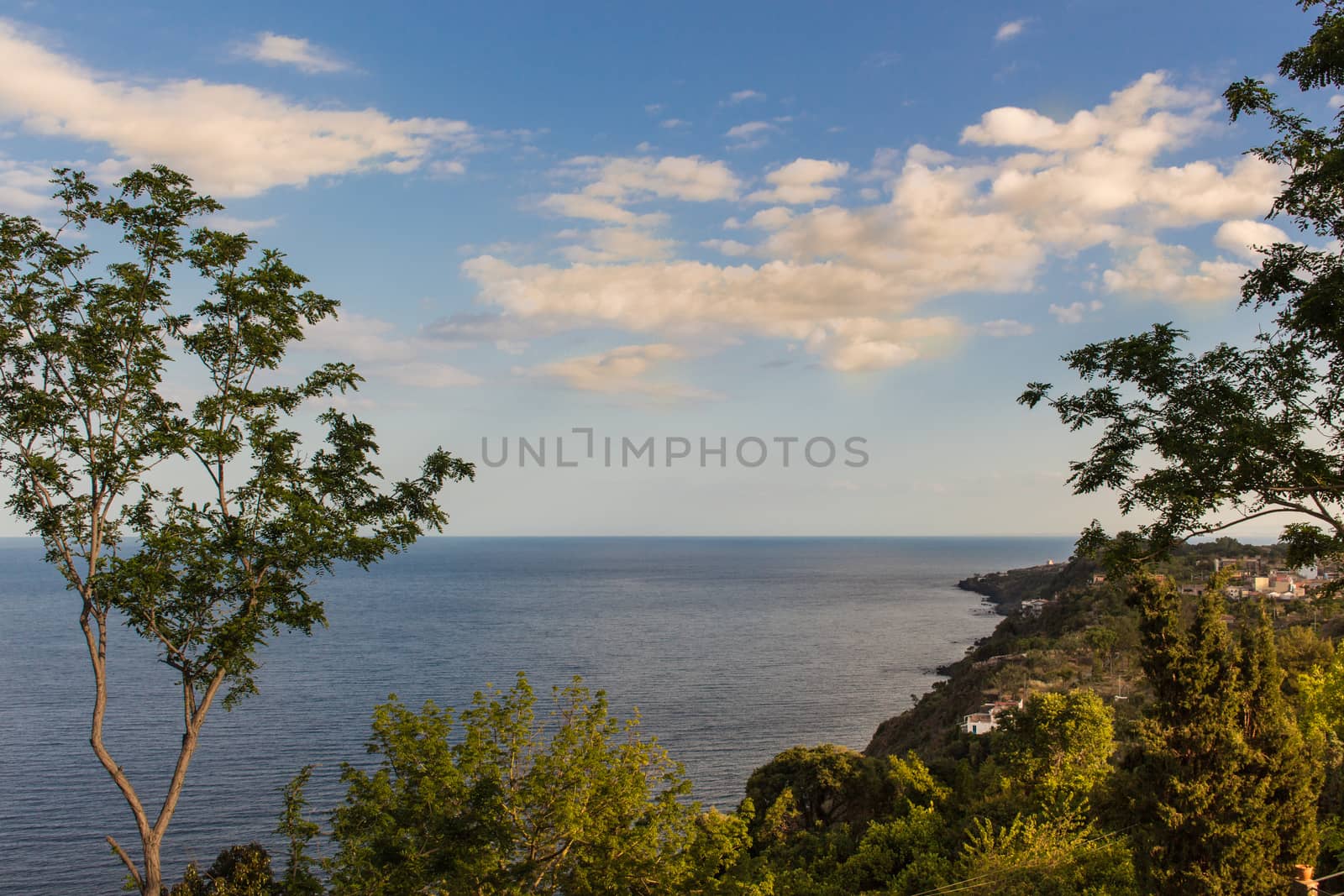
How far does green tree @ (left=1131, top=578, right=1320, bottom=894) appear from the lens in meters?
17.0

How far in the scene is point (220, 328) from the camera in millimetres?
13344

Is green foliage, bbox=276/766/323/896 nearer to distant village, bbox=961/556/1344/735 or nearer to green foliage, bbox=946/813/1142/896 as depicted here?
green foliage, bbox=946/813/1142/896

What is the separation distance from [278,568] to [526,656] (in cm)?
7963

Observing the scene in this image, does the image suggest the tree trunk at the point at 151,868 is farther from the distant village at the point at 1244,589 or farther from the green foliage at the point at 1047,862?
the distant village at the point at 1244,589

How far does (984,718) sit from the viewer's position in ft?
166

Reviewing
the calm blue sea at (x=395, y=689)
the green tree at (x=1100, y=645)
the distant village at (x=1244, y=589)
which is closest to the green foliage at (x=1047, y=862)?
the distant village at (x=1244, y=589)

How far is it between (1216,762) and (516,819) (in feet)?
45.4

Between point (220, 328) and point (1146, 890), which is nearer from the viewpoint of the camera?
point (220, 328)

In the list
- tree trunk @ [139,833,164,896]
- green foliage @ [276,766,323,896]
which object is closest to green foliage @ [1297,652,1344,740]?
green foliage @ [276,766,323,896]

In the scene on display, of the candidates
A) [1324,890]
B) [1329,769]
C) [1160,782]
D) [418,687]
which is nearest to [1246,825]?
[1160,782]

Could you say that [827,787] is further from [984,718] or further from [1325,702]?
[1325,702]

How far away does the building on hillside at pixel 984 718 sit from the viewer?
47.4 meters

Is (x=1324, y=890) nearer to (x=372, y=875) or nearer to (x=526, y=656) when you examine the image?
(x=372, y=875)

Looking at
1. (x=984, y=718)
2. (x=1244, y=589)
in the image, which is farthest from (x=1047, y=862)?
(x=1244, y=589)
